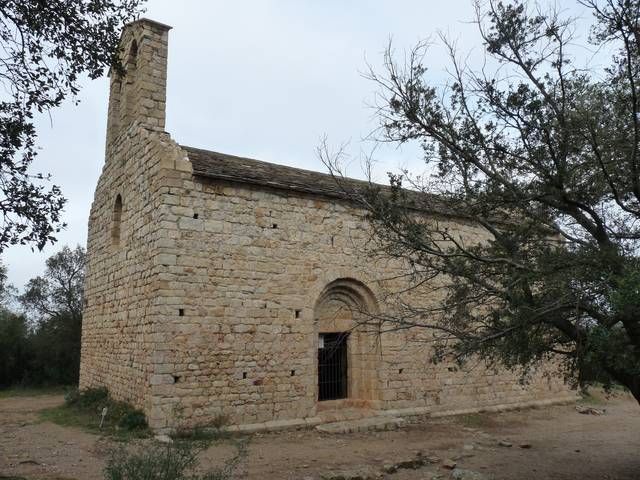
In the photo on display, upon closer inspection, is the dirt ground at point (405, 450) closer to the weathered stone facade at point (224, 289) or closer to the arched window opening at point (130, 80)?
the weathered stone facade at point (224, 289)

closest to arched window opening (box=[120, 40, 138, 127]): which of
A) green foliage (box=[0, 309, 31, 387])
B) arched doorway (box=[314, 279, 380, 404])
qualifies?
arched doorway (box=[314, 279, 380, 404])

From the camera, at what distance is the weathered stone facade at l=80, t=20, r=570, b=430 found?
32.0 ft

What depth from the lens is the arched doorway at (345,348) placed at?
38.9ft

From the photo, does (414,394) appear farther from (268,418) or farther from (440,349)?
(440,349)

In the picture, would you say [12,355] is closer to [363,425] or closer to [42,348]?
[42,348]

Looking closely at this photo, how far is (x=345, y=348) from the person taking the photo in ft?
40.3

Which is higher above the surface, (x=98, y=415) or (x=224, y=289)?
(x=224, y=289)

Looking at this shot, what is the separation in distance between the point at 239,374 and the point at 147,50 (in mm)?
7214

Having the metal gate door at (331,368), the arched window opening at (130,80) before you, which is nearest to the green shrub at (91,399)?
the metal gate door at (331,368)

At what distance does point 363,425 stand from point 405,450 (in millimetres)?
1744

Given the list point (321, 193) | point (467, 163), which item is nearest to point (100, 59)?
point (467, 163)

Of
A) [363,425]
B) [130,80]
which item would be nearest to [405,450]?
[363,425]

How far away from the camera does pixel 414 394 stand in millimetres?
12352

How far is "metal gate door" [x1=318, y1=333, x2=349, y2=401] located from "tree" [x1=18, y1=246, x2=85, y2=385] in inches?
519
